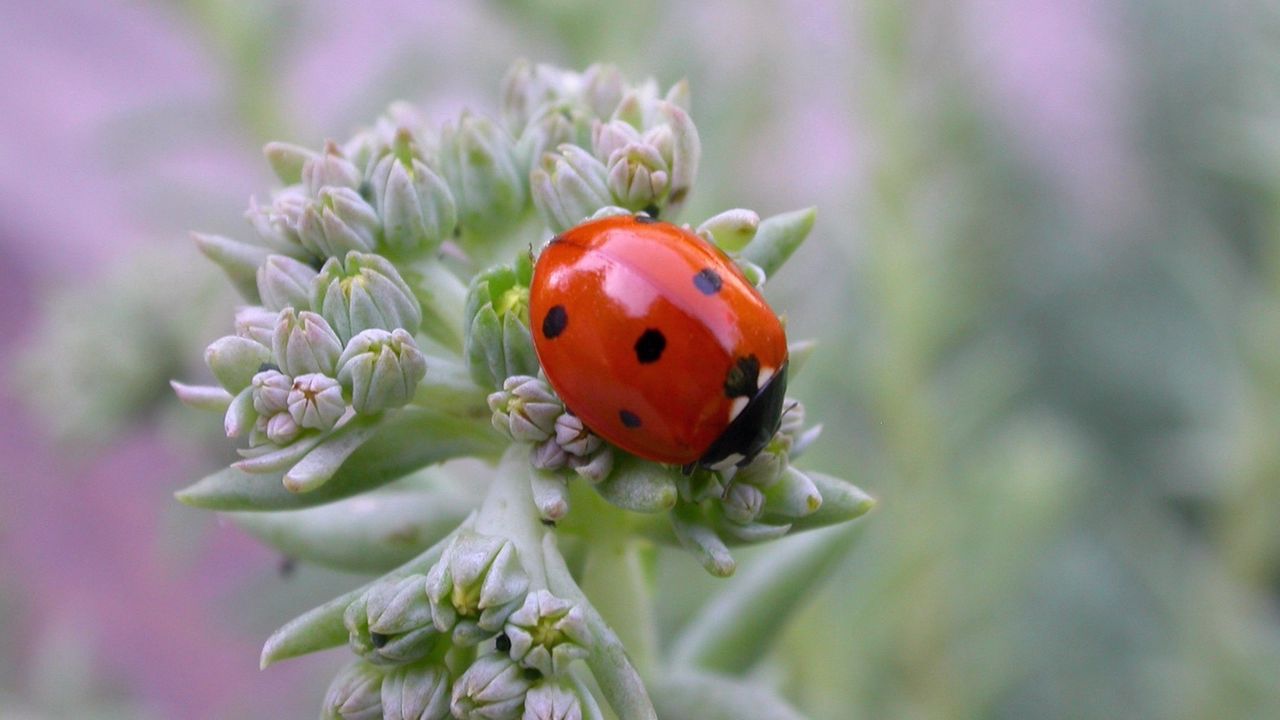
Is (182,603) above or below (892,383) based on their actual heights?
below

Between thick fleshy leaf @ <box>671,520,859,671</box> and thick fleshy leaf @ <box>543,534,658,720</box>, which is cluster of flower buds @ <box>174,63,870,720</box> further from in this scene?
thick fleshy leaf @ <box>671,520,859,671</box>

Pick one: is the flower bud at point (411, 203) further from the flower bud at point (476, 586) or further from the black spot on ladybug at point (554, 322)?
the flower bud at point (476, 586)

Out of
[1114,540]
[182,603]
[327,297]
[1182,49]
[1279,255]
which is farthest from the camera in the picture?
[182,603]

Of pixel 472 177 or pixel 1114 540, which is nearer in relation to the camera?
pixel 472 177

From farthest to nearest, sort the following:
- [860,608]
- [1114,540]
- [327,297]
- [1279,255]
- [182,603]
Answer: [182,603]
[1114,540]
[1279,255]
[860,608]
[327,297]

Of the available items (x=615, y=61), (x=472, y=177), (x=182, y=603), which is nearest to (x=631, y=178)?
(x=472, y=177)

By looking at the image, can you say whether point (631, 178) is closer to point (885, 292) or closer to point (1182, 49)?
point (885, 292)

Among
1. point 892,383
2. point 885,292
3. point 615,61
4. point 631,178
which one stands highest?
point 631,178

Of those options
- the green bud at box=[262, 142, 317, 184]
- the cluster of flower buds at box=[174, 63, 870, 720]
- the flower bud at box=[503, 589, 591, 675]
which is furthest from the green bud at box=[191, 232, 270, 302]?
the flower bud at box=[503, 589, 591, 675]
